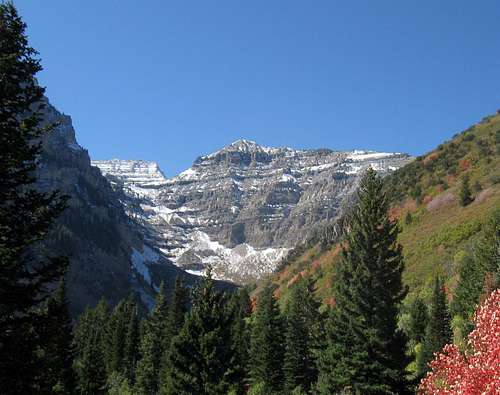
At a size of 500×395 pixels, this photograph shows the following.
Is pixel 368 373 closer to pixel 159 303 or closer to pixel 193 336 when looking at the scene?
pixel 193 336

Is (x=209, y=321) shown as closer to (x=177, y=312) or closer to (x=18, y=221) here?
(x=18, y=221)

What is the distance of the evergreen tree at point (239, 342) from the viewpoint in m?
37.2

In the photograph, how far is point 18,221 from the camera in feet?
58.6

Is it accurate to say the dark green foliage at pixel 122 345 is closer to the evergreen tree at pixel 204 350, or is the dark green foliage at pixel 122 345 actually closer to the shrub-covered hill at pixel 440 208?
the shrub-covered hill at pixel 440 208

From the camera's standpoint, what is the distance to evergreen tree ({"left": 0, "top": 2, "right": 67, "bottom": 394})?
53.7 ft

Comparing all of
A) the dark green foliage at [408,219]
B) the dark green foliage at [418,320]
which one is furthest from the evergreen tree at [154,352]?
the dark green foliage at [408,219]

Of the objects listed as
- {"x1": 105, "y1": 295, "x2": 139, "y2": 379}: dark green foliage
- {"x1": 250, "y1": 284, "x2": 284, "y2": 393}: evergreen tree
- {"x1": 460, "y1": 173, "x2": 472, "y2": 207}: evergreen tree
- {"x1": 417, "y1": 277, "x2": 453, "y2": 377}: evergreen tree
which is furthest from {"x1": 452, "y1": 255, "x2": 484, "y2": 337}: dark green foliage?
{"x1": 105, "y1": 295, "x2": 139, "y2": 379}: dark green foliage

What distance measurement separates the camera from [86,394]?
177ft

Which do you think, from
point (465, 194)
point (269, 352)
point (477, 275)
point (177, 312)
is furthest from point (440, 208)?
point (177, 312)

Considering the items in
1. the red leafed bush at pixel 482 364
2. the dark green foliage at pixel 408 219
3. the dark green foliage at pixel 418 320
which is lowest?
the red leafed bush at pixel 482 364

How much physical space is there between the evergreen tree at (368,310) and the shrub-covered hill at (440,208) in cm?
4226

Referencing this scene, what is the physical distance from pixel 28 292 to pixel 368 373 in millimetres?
22613

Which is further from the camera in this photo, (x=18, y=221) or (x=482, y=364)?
(x=18, y=221)

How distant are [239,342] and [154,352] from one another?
11.4 metres
